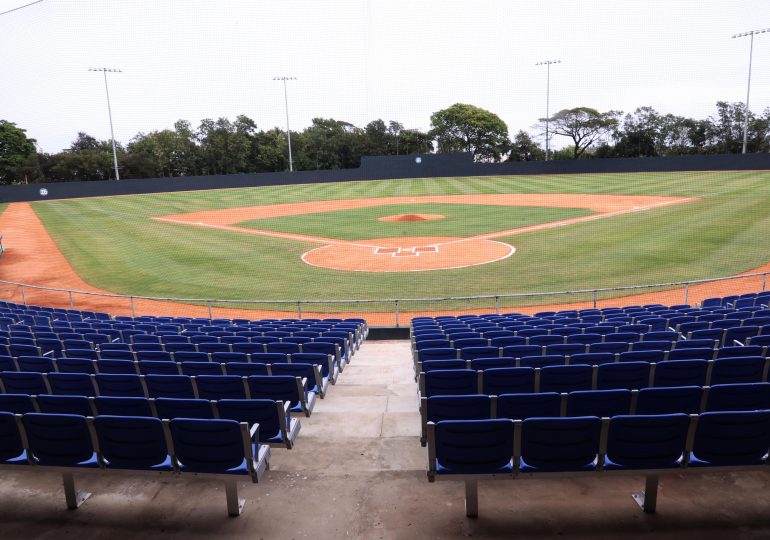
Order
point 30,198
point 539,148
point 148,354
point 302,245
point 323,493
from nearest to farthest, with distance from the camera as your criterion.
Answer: point 323,493
point 148,354
point 302,245
point 30,198
point 539,148

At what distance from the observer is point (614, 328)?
29.6ft

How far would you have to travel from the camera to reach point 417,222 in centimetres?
3406

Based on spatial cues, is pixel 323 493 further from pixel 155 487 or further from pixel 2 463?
pixel 2 463

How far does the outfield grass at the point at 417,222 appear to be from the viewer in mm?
30250

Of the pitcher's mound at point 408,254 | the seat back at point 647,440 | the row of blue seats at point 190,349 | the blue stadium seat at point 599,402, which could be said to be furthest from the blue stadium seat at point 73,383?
the pitcher's mound at point 408,254

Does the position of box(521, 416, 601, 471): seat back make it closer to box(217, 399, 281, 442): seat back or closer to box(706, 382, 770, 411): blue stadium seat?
box(706, 382, 770, 411): blue stadium seat

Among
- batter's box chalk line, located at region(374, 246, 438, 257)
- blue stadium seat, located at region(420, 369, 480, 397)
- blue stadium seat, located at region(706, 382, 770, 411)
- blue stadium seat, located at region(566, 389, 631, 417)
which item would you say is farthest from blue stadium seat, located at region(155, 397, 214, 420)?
batter's box chalk line, located at region(374, 246, 438, 257)

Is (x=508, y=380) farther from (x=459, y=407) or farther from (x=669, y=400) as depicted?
(x=669, y=400)

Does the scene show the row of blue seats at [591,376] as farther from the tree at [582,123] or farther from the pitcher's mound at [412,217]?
the tree at [582,123]

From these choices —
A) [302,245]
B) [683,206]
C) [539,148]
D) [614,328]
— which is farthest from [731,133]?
[614,328]

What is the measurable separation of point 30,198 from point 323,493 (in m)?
66.5

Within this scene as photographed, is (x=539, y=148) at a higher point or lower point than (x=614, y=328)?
higher

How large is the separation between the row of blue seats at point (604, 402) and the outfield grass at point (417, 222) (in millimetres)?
23256

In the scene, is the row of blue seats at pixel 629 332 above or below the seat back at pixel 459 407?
below
